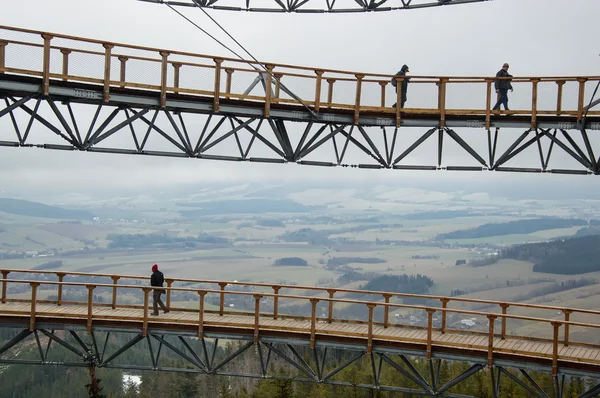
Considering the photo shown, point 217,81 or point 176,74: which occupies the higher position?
point 176,74

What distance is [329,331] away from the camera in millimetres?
22109

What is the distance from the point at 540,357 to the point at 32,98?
16.0 metres

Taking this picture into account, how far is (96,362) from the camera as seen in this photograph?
963 inches

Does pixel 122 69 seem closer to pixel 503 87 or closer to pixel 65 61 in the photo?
pixel 65 61

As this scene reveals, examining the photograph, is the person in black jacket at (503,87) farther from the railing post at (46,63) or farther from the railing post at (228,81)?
the railing post at (46,63)

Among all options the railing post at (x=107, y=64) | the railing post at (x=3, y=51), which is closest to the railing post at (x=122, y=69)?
the railing post at (x=107, y=64)

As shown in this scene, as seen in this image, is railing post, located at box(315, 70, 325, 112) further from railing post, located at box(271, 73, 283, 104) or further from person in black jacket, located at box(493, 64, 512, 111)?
person in black jacket, located at box(493, 64, 512, 111)

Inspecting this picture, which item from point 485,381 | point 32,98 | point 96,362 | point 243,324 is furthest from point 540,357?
point 485,381

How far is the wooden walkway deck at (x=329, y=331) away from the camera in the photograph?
821 inches

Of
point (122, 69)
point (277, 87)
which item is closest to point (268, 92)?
point (277, 87)

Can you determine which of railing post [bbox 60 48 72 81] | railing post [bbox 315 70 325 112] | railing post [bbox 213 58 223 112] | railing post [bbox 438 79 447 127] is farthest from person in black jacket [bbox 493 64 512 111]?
railing post [bbox 60 48 72 81]

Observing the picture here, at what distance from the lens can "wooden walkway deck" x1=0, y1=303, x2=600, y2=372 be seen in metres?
20.9

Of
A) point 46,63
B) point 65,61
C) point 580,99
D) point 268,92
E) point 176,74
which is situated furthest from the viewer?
point 268,92

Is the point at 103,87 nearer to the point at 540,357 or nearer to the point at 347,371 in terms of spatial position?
the point at 540,357
